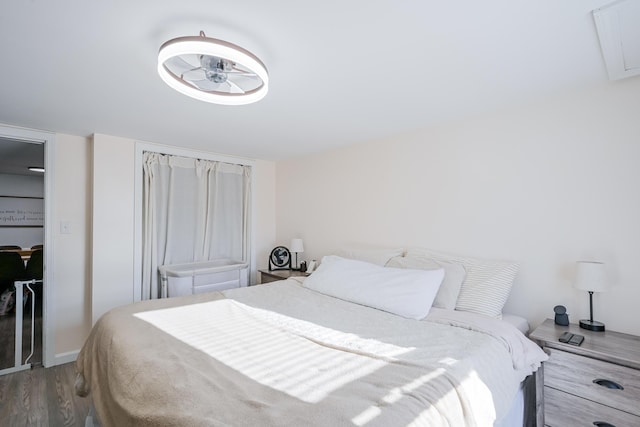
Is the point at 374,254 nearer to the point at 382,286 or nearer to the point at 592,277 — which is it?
the point at 382,286

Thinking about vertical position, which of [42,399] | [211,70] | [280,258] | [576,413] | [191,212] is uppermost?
[211,70]

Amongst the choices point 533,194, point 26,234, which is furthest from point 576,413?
point 26,234

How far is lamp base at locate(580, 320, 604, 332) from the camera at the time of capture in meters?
1.78

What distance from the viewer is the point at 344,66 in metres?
1.67

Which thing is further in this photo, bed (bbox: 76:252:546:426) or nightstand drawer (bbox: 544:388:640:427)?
nightstand drawer (bbox: 544:388:640:427)

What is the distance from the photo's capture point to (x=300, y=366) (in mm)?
1295

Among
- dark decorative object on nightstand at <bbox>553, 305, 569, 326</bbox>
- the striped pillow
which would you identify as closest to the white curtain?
the striped pillow

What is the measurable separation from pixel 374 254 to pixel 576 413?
5.55 feet

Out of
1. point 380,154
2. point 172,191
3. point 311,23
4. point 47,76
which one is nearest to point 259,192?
point 172,191

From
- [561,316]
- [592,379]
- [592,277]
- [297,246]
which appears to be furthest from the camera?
[297,246]

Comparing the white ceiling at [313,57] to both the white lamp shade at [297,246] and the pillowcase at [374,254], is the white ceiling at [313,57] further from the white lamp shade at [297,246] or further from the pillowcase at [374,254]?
the white lamp shade at [297,246]

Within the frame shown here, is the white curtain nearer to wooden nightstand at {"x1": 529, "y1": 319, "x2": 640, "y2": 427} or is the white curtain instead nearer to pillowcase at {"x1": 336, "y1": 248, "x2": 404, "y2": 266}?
pillowcase at {"x1": 336, "y1": 248, "x2": 404, "y2": 266}

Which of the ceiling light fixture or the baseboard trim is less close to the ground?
the ceiling light fixture

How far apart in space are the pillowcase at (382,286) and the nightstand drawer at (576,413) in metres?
0.78
